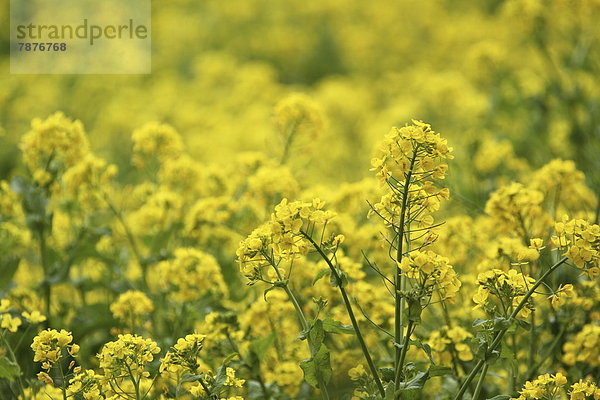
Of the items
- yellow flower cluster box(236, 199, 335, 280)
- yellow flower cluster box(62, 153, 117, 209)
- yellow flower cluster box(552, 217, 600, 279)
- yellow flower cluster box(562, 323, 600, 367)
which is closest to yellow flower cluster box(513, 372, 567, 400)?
Answer: yellow flower cluster box(552, 217, 600, 279)

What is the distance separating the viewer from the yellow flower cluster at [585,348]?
2.52m

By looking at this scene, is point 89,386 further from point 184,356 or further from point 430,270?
point 430,270

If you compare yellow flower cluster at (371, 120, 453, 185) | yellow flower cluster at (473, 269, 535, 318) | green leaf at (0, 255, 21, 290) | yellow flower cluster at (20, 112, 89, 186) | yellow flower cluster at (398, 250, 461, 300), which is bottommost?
yellow flower cluster at (473, 269, 535, 318)

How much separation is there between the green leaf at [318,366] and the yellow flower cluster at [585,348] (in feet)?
3.14

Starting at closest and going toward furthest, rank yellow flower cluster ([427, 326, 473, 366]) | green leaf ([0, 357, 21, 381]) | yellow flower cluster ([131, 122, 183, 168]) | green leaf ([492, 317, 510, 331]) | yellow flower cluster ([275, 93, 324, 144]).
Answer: green leaf ([492, 317, 510, 331])
green leaf ([0, 357, 21, 381])
yellow flower cluster ([427, 326, 473, 366])
yellow flower cluster ([131, 122, 183, 168])
yellow flower cluster ([275, 93, 324, 144])

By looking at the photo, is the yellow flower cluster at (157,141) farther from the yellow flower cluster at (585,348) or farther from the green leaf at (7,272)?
the yellow flower cluster at (585,348)

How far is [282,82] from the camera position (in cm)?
920

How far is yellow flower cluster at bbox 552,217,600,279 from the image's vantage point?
6.62 feet

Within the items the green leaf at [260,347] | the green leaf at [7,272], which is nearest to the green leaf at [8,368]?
the green leaf at [260,347]

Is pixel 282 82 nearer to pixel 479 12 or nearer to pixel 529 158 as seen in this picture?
pixel 479 12

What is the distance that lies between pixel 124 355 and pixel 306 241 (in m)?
0.58

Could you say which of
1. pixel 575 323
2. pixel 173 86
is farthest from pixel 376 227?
pixel 173 86

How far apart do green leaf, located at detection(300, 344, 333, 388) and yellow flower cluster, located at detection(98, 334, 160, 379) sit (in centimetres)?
41

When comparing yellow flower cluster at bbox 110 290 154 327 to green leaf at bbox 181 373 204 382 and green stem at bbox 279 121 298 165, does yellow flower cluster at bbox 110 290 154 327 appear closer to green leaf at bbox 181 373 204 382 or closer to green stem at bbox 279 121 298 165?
green leaf at bbox 181 373 204 382
